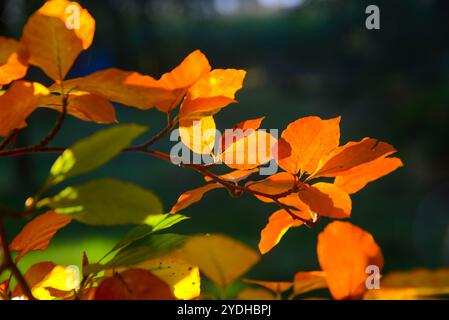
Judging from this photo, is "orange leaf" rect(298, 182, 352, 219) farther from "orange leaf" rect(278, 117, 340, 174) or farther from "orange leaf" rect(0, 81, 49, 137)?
"orange leaf" rect(0, 81, 49, 137)

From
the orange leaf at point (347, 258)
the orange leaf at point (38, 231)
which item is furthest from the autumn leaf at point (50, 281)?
the orange leaf at point (347, 258)

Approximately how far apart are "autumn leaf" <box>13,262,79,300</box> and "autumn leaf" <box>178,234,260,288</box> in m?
0.07

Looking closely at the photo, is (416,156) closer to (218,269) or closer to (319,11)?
(319,11)

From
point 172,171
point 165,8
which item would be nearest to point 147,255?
point 172,171

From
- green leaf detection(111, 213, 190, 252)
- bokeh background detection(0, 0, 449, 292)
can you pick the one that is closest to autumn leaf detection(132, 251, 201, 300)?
green leaf detection(111, 213, 190, 252)

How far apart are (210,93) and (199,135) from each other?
3 cm

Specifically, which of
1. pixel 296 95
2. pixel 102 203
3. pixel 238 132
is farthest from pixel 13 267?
pixel 296 95

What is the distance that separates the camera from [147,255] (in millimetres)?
224

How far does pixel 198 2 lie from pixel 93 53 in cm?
138

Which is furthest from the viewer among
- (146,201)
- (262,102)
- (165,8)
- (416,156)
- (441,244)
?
(165,8)

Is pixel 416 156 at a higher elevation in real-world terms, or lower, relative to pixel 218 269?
lower

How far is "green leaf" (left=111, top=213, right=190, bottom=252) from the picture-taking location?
25 centimetres

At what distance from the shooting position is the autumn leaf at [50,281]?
0.28m

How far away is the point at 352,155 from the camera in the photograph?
0.85 feet
